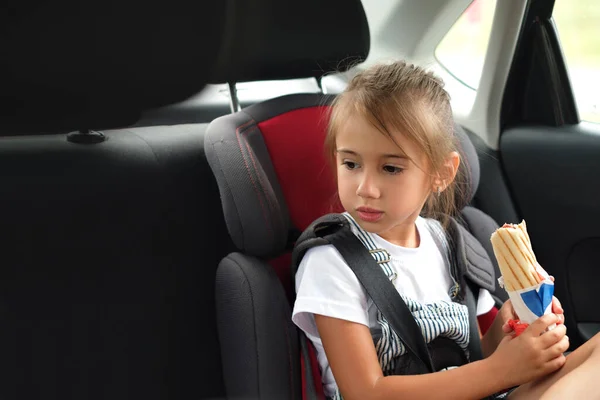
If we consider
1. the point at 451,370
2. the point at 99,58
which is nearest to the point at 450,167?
the point at 451,370

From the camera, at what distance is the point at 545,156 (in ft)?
7.86

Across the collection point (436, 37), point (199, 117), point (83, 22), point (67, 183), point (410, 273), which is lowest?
point (410, 273)

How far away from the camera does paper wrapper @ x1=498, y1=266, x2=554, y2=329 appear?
5.17ft

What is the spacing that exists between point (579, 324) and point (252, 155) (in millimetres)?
1140

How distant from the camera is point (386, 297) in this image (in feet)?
5.54

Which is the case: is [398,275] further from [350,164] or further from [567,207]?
[567,207]

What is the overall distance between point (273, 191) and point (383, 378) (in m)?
0.50

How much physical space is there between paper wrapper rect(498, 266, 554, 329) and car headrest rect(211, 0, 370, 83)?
32.0 inches

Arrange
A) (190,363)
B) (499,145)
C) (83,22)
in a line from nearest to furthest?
(83,22), (190,363), (499,145)

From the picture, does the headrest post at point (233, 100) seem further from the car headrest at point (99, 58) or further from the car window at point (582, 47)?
the car window at point (582, 47)

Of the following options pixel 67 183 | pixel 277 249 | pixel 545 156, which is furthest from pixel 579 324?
pixel 67 183

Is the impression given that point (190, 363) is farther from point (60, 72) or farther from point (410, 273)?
point (60, 72)

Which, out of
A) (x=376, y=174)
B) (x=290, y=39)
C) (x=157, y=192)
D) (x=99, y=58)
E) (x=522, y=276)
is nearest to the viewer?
(x=522, y=276)

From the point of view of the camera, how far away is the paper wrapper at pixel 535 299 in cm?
158
